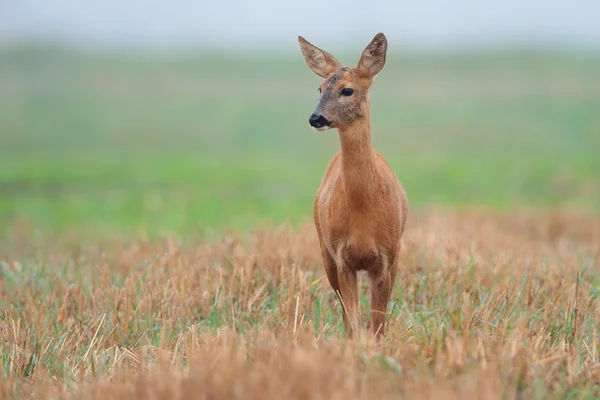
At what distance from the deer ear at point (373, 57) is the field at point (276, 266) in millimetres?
1780

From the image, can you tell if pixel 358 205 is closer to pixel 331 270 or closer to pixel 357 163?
pixel 357 163

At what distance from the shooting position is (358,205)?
270 inches

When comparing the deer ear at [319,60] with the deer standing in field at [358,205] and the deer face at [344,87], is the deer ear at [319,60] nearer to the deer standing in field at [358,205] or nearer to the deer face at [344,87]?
the deer face at [344,87]

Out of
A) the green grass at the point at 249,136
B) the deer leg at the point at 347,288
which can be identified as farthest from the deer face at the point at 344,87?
the green grass at the point at 249,136

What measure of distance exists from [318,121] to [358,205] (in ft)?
2.38

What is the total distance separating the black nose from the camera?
Result: 257 inches

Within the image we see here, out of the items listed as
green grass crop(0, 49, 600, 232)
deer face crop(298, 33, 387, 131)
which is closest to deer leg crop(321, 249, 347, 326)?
deer face crop(298, 33, 387, 131)

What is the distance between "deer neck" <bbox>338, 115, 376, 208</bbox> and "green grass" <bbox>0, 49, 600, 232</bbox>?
8.69 metres

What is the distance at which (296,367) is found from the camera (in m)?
4.82

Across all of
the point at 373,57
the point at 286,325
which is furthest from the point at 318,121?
the point at 286,325

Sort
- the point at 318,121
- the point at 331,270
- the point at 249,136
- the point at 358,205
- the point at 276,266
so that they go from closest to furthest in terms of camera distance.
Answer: the point at 318,121 → the point at 358,205 → the point at 331,270 → the point at 276,266 → the point at 249,136

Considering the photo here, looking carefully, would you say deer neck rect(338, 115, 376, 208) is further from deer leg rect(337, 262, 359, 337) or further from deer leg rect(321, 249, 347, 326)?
deer leg rect(321, 249, 347, 326)

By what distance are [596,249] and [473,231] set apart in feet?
5.61

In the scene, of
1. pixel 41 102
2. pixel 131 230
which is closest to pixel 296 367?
pixel 131 230
